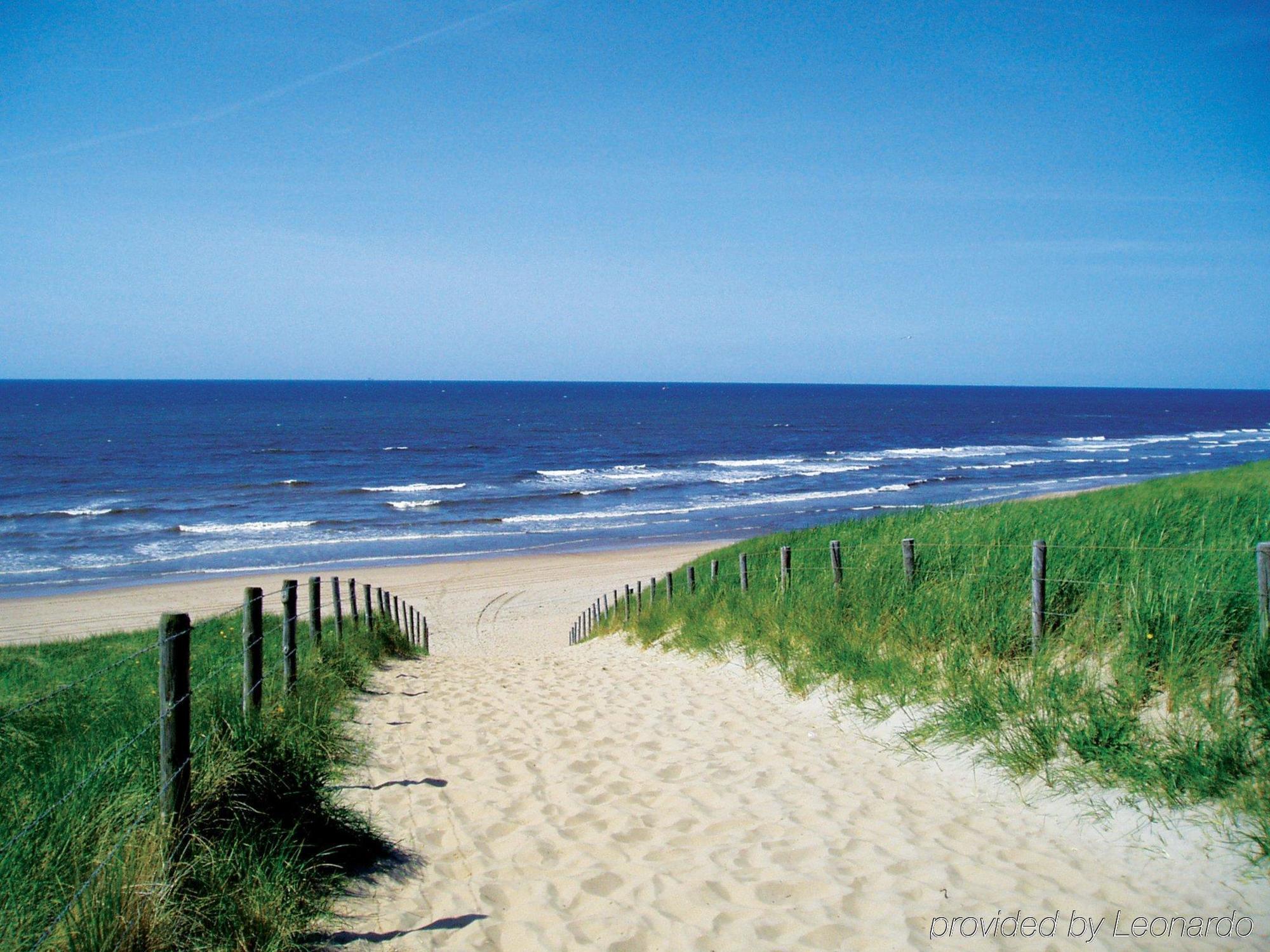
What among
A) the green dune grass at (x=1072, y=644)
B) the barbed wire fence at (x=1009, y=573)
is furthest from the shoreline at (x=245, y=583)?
the green dune grass at (x=1072, y=644)

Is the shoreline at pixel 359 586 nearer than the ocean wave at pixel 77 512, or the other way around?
the shoreline at pixel 359 586

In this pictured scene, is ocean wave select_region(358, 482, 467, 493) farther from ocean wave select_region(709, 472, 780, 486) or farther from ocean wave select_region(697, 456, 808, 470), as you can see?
ocean wave select_region(697, 456, 808, 470)

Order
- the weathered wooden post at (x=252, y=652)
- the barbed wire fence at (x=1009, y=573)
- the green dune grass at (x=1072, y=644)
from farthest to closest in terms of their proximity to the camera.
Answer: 1. the barbed wire fence at (x=1009, y=573)
2. the weathered wooden post at (x=252, y=652)
3. the green dune grass at (x=1072, y=644)

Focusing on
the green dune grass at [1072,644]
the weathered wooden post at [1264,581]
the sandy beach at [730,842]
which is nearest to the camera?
the sandy beach at [730,842]

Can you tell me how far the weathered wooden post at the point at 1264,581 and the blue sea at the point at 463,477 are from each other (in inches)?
1120

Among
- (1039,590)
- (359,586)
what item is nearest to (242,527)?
(359,586)

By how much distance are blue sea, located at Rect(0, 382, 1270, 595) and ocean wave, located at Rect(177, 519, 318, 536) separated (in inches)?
6.2

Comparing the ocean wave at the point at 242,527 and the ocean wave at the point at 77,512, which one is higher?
the ocean wave at the point at 77,512

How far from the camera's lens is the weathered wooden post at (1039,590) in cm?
694

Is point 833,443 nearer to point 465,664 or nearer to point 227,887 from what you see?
point 465,664

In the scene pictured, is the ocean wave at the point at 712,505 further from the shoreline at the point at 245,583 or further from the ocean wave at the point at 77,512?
the ocean wave at the point at 77,512

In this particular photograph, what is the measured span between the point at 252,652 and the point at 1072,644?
20.8 ft

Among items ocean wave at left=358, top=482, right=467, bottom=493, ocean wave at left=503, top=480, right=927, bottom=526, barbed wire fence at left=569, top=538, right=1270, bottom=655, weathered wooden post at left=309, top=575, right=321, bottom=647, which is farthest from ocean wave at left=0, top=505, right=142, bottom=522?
weathered wooden post at left=309, top=575, right=321, bottom=647

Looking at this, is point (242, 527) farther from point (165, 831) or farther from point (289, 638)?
point (165, 831)
